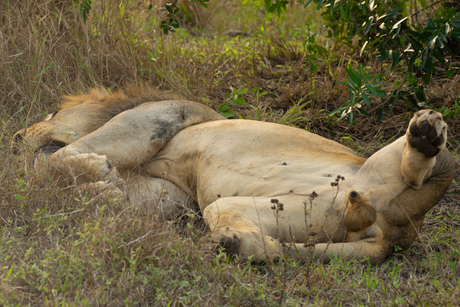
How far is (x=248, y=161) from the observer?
9.50 ft

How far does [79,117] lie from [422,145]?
7.31 feet

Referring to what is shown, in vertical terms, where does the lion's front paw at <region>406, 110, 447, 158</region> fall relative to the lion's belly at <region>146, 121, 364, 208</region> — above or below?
above

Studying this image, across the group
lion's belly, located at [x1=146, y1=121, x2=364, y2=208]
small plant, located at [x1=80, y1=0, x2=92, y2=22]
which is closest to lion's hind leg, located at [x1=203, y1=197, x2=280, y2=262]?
lion's belly, located at [x1=146, y1=121, x2=364, y2=208]

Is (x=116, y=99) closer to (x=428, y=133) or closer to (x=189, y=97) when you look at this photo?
(x=189, y=97)

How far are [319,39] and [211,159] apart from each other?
3572 mm

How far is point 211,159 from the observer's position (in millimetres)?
3008

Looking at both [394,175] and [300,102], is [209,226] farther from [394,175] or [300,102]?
[300,102]

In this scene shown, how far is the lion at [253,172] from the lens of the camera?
2361mm

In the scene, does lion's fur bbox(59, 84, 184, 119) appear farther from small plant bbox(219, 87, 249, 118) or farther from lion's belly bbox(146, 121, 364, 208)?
small plant bbox(219, 87, 249, 118)

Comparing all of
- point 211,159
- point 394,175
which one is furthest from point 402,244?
point 211,159

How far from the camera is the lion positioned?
236 centimetres

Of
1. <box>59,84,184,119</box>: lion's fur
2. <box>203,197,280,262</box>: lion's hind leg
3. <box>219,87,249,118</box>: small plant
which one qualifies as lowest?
<box>219,87,249,118</box>: small plant

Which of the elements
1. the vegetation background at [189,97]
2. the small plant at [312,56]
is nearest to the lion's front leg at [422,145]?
the vegetation background at [189,97]

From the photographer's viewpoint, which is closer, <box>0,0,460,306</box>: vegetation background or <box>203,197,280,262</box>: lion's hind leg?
<box>0,0,460,306</box>: vegetation background
